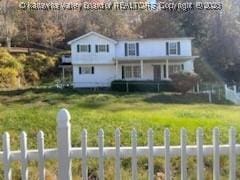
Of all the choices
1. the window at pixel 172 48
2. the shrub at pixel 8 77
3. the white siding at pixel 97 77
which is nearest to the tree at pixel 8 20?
the shrub at pixel 8 77

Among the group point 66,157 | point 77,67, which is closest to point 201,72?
point 77,67

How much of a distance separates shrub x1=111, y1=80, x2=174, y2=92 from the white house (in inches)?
118

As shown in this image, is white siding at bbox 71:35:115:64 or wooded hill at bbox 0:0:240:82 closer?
white siding at bbox 71:35:115:64

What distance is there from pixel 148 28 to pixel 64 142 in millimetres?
46195

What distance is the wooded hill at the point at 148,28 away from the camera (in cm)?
4466

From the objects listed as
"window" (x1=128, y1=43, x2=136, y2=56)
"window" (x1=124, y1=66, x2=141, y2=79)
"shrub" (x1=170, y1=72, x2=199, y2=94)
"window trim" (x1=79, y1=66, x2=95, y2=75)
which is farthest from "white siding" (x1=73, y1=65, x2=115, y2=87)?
"shrub" (x1=170, y1=72, x2=199, y2=94)

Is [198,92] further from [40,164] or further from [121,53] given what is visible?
[40,164]

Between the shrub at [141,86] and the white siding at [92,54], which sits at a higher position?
the white siding at [92,54]

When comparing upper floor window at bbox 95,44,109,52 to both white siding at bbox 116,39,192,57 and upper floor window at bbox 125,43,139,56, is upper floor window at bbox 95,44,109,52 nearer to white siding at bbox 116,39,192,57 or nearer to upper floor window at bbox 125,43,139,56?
white siding at bbox 116,39,192,57

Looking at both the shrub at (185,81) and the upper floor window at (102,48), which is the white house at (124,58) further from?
the shrub at (185,81)

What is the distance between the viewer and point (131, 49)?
40.5m

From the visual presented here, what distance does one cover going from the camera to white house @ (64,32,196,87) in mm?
40188

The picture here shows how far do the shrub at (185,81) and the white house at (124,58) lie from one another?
6386 millimetres

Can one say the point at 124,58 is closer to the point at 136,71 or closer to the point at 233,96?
the point at 136,71
